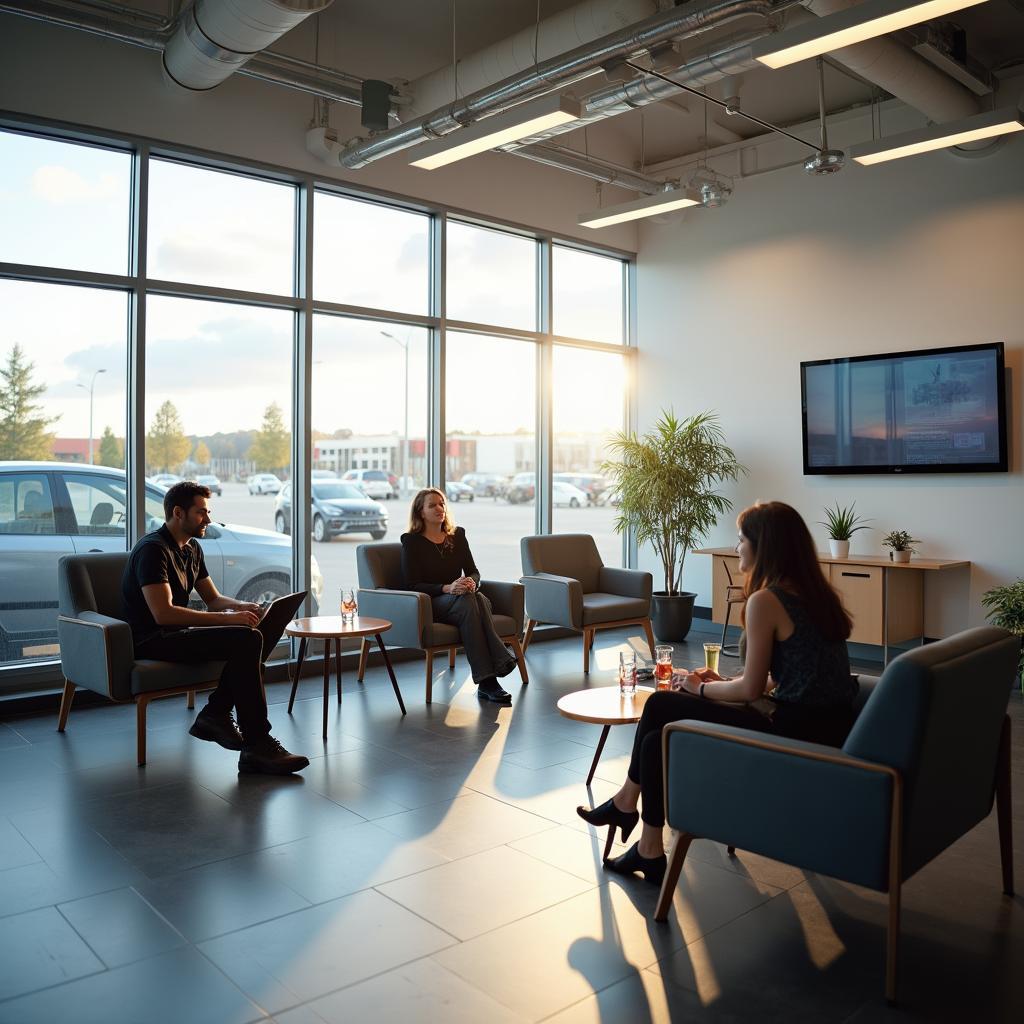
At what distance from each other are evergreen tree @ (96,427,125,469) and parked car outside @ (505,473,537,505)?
322 centimetres

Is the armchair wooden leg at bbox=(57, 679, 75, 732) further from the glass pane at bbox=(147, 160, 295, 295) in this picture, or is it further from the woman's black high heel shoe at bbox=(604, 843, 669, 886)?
the woman's black high heel shoe at bbox=(604, 843, 669, 886)

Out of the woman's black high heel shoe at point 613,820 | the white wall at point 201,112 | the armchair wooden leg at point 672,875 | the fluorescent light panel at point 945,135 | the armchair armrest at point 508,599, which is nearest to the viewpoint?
the armchair wooden leg at point 672,875

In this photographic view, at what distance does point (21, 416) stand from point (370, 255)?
2658 millimetres

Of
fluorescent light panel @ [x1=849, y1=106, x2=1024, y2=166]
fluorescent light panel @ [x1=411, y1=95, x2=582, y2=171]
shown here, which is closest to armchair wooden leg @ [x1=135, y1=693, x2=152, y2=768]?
fluorescent light panel @ [x1=411, y1=95, x2=582, y2=171]

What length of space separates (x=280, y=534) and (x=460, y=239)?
276 centimetres

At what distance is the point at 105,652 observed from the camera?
425 centimetres

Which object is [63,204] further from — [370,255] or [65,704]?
[65,704]

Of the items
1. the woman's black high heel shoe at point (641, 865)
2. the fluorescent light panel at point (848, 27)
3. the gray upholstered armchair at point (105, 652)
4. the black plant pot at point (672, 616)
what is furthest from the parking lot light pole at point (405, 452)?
the woman's black high heel shoe at point (641, 865)

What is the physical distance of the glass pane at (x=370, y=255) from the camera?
260 inches

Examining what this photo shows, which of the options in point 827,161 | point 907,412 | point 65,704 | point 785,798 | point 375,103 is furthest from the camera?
point 907,412

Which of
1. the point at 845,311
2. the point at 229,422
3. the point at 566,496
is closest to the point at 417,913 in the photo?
the point at 229,422

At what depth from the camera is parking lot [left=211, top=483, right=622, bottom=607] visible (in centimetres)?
629

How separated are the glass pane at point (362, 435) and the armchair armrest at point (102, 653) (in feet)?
7.14

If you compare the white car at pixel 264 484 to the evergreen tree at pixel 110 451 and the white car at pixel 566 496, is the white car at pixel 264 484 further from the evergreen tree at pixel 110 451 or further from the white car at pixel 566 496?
the white car at pixel 566 496
